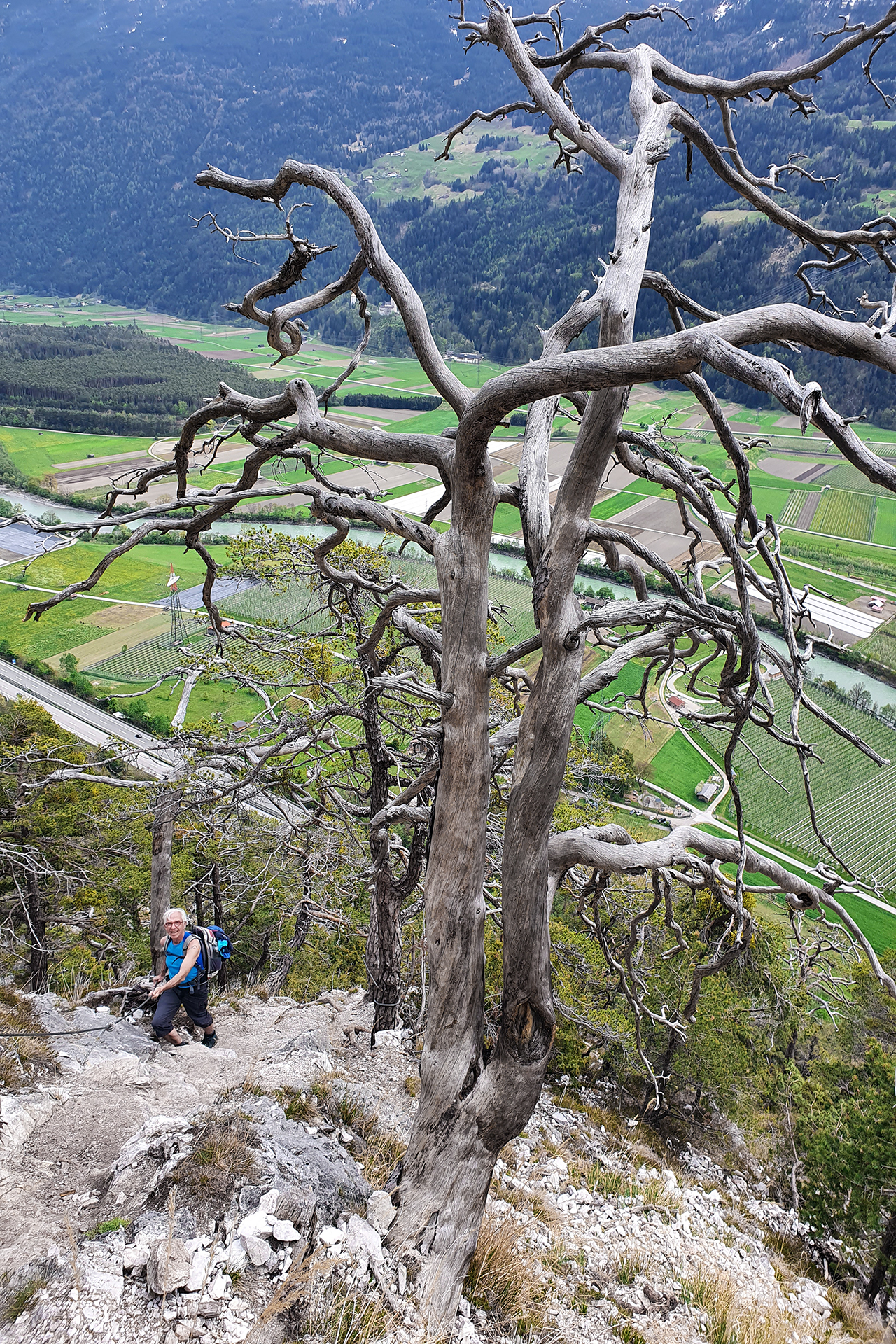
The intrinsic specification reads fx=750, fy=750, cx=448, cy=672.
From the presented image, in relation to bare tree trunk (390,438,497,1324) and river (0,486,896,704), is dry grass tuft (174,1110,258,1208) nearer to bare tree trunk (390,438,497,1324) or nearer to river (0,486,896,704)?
bare tree trunk (390,438,497,1324)

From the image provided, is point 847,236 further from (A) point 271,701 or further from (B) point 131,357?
(B) point 131,357

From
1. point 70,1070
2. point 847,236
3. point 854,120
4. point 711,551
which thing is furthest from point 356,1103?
point 854,120

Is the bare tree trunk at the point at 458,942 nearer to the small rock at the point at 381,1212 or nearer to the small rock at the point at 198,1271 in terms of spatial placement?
the small rock at the point at 381,1212

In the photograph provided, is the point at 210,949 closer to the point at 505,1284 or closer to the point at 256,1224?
the point at 256,1224

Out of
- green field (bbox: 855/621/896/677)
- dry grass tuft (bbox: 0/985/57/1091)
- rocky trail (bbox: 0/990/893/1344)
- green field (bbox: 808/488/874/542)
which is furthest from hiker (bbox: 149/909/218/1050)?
green field (bbox: 808/488/874/542)

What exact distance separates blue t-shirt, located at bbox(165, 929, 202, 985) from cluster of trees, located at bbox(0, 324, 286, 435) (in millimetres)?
84856

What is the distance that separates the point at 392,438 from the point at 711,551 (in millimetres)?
49661

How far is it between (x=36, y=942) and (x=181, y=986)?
772cm

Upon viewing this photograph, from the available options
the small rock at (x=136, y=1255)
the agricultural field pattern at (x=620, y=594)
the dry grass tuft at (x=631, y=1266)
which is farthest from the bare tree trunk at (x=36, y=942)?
the dry grass tuft at (x=631, y=1266)

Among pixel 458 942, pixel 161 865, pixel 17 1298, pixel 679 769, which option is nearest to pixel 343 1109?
pixel 458 942

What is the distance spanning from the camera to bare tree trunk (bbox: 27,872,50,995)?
43.1ft

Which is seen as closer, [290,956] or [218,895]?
[218,895]

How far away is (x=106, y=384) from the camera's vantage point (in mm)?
104438

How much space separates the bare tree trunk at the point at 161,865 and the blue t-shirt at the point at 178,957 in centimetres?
281
